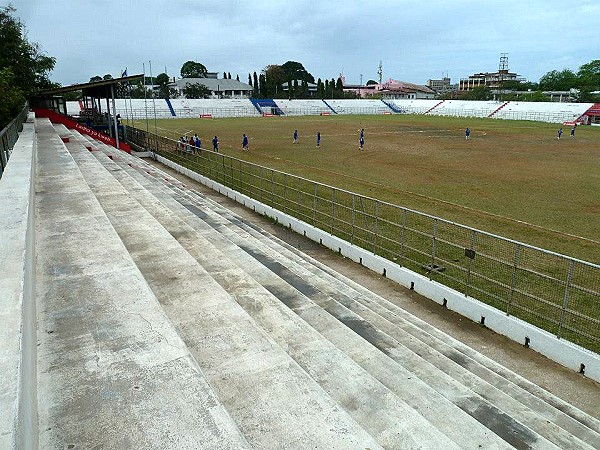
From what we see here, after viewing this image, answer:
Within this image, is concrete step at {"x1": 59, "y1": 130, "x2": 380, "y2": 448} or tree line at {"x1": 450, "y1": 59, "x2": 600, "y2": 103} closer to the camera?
concrete step at {"x1": 59, "y1": 130, "x2": 380, "y2": 448}

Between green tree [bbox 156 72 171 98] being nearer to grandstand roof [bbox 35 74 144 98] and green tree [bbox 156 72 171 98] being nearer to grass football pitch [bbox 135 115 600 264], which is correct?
grandstand roof [bbox 35 74 144 98]

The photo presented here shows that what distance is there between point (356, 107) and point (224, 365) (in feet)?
344

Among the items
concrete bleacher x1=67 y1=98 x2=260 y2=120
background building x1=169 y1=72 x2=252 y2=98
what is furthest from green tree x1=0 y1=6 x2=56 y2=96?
background building x1=169 y1=72 x2=252 y2=98

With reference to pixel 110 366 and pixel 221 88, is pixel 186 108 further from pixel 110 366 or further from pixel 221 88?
pixel 110 366

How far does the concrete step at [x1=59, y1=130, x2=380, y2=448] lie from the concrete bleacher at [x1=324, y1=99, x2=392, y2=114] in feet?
318

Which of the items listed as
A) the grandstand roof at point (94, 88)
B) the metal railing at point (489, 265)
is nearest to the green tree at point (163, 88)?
the grandstand roof at point (94, 88)

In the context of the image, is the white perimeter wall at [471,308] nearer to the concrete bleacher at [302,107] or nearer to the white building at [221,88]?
the concrete bleacher at [302,107]

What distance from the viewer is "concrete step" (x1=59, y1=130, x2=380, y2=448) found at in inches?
148

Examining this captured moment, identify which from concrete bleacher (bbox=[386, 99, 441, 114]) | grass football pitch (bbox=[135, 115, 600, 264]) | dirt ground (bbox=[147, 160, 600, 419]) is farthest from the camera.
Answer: concrete bleacher (bbox=[386, 99, 441, 114])

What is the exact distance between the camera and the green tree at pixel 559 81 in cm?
12934

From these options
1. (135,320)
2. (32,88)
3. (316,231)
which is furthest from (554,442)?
(32,88)

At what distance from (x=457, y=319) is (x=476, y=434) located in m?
4.71

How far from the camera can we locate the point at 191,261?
→ 7.51m

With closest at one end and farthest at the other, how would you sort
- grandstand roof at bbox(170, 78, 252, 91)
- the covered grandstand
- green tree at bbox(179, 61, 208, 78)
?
the covered grandstand
grandstand roof at bbox(170, 78, 252, 91)
green tree at bbox(179, 61, 208, 78)
